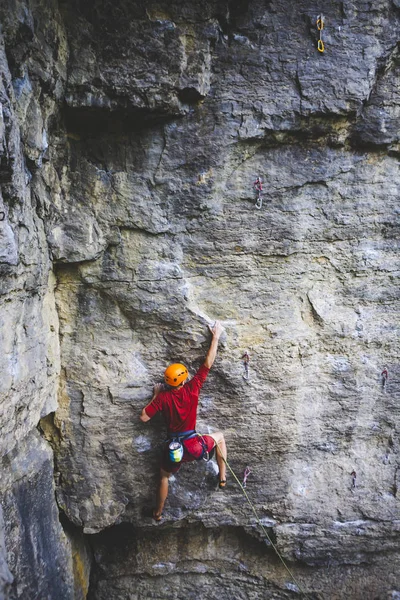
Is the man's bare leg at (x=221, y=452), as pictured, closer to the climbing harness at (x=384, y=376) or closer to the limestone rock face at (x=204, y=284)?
the limestone rock face at (x=204, y=284)

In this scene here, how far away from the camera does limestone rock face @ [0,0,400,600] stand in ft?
12.1

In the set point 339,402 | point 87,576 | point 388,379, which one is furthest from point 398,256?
point 87,576

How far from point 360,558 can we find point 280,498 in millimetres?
1206

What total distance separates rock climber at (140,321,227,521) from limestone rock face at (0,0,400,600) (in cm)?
19

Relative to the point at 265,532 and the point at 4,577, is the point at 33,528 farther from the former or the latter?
the point at 265,532

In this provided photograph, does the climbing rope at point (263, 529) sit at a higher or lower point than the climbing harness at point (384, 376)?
lower

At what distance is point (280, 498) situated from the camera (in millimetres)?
4996

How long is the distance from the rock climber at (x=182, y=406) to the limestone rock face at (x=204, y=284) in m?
0.19

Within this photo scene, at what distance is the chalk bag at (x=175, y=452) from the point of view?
14.3 ft

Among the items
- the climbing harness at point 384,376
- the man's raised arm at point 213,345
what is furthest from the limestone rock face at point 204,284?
the man's raised arm at point 213,345

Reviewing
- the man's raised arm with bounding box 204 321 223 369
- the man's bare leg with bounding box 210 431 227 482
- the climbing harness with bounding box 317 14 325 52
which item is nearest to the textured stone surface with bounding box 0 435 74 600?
the man's bare leg with bounding box 210 431 227 482

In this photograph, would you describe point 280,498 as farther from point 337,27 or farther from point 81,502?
point 337,27

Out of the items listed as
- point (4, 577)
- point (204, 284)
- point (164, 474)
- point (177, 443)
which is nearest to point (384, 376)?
point (204, 284)

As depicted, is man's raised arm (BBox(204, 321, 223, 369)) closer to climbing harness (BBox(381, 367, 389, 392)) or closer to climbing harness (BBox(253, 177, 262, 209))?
climbing harness (BBox(253, 177, 262, 209))
